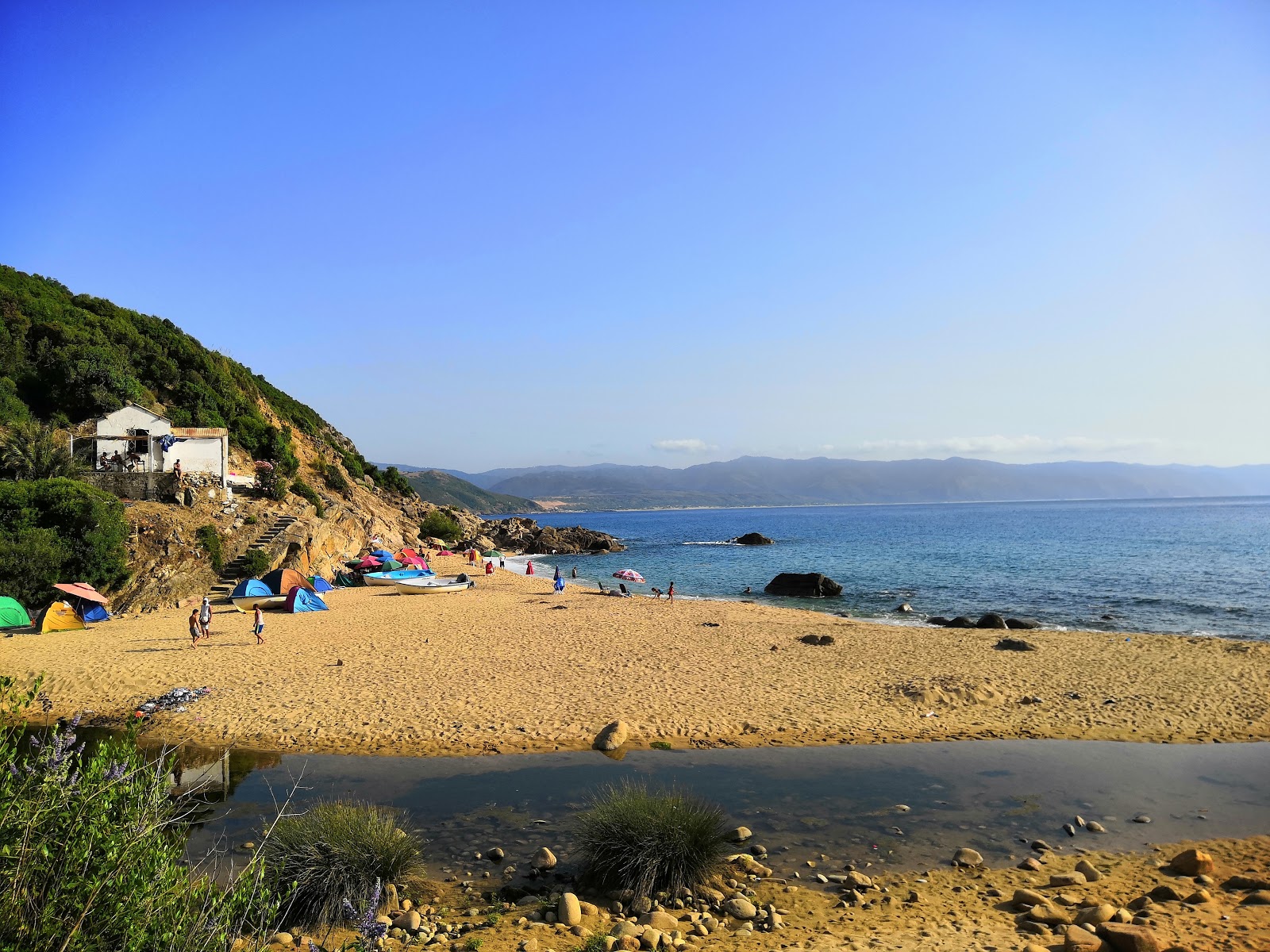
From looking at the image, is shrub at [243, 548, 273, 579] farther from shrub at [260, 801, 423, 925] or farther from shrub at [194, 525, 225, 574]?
shrub at [260, 801, 423, 925]

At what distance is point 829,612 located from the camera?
30.9m

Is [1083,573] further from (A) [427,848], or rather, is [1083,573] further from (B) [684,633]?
(A) [427,848]

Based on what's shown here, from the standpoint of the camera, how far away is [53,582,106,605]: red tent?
22.2 metres

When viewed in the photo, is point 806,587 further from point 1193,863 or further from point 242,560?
point 1193,863

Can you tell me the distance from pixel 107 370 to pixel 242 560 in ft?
57.0

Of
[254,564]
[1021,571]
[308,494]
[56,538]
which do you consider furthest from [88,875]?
[1021,571]

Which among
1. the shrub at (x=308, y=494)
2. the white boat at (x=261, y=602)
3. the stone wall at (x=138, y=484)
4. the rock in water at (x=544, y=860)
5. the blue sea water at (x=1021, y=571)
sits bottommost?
the blue sea water at (x=1021, y=571)

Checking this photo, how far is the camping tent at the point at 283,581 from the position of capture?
26250 mm

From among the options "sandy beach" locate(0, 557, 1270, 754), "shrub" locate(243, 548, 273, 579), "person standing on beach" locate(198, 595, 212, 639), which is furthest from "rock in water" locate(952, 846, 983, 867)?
"shrub" locate(243, 548, 273, 579)

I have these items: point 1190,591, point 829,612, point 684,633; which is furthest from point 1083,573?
point 684,633

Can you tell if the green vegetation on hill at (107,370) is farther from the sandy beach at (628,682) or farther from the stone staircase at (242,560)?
the sandy beach at (628,682)

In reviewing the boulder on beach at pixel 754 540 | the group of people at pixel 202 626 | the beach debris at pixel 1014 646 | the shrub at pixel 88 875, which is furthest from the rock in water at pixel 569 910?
the boulder on beach at pixel 754 540

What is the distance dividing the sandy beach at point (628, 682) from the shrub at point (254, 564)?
5536 millimetres

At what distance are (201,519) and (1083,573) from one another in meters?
48.0
